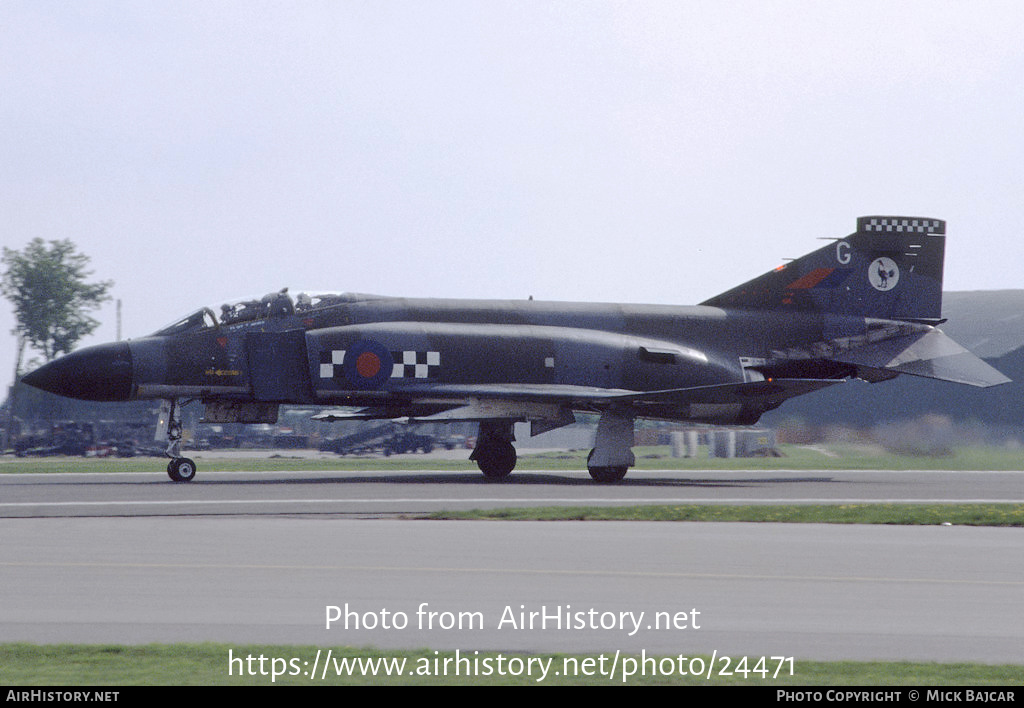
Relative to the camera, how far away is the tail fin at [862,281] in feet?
104

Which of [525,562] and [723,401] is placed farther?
[723,401]

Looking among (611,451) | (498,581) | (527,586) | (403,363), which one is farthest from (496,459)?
(527,586)

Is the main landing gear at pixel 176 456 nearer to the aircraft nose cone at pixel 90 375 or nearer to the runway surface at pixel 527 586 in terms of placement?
the aircraft nose cone at pixel 90 375

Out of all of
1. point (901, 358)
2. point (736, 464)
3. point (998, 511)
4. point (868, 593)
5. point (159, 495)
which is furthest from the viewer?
point (736, 464)

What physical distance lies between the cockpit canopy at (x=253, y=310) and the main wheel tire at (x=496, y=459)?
4961 mm

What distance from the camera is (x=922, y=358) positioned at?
3114cm

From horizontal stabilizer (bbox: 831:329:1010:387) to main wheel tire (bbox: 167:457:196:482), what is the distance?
16.4m

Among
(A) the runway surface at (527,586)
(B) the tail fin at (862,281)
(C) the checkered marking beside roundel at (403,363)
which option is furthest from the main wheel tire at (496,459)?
(A) the runway surface at (527,586)

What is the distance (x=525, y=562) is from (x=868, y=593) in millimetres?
3438

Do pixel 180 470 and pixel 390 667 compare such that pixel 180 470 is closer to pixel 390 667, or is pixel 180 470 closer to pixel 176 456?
pixel 176 456

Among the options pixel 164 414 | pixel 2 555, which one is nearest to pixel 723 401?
pixel 164 414

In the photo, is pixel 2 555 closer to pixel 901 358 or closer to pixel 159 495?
pixel 159 495

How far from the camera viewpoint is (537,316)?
96.0 feet

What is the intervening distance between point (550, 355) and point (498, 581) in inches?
703
